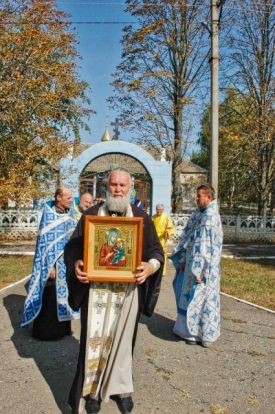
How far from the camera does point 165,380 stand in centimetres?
414

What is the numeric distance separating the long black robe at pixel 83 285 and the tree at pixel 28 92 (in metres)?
7.99

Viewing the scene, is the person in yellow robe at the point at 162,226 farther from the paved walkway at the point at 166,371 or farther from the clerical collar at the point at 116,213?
the clerical collar at the point at 116,213

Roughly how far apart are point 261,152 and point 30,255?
1301 cm

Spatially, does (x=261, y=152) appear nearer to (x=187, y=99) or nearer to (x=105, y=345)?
(x=187, y=99)

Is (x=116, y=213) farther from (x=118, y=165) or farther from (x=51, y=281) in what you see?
(x=118, y=165)

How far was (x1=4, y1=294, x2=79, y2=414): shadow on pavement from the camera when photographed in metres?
3.88

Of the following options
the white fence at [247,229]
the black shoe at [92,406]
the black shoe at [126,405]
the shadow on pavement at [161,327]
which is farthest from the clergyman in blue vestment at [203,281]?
the white fence at [247,229]

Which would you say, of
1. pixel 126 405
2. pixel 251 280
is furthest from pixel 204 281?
pixel 251 280

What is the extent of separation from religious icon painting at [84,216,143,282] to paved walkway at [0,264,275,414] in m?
1.25

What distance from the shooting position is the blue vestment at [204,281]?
5.12 meters

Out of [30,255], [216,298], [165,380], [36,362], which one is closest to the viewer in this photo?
[165,380]

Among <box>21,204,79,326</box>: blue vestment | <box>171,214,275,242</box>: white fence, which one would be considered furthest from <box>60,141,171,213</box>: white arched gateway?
<box>21,204,79,326</box>: blue vestment

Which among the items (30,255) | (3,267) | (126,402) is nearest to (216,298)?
(126,402)

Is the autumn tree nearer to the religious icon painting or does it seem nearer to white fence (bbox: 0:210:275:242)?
white fence (bbox: 0:210:275:242)
